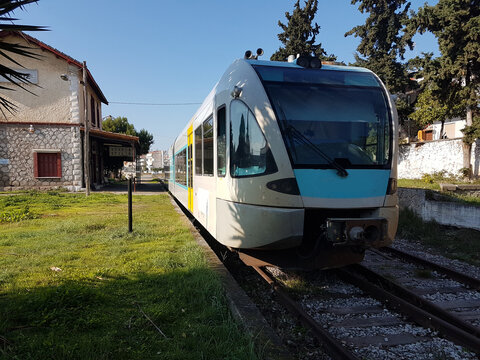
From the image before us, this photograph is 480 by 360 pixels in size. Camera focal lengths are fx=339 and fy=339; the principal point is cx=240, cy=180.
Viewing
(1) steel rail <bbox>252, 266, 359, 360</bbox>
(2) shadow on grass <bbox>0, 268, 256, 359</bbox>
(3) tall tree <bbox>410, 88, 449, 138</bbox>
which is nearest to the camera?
(2) shadow on grass <bbox>0, 268, 256, 359</bbox>

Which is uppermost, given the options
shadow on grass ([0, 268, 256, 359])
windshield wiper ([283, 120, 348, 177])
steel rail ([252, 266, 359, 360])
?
windshield wiper ([283, 120, 348, 177])

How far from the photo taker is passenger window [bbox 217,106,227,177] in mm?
4700

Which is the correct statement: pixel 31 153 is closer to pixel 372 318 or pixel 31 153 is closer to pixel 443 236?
pixel 443 236

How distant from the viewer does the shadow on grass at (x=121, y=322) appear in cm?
259

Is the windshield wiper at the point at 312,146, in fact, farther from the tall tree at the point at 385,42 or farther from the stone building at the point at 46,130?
the tall tree at the point at 385,42

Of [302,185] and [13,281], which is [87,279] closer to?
[13,281]

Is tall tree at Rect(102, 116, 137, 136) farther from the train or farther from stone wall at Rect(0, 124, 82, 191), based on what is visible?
the train

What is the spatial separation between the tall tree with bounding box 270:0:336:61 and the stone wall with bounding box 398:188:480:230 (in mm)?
19971

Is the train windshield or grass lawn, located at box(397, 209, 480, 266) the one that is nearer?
the train windshield

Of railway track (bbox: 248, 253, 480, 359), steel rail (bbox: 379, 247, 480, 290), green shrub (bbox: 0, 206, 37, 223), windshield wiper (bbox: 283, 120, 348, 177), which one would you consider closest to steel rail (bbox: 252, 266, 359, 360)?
railway track (bbox: 248, 253, 480, 359)

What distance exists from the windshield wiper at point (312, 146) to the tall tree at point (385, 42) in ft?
74.9

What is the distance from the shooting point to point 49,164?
19.2m

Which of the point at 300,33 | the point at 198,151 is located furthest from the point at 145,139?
the point at 198,151

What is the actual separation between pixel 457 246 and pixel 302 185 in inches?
205
